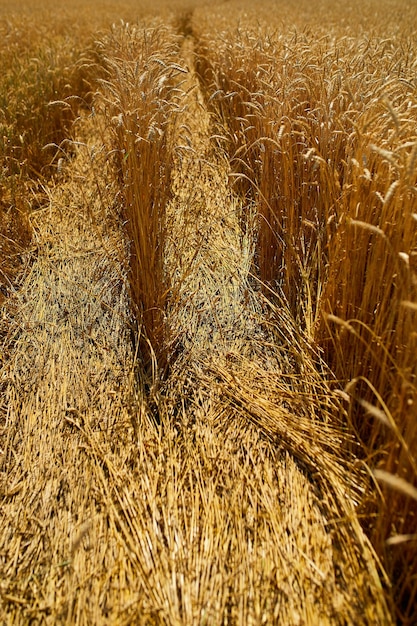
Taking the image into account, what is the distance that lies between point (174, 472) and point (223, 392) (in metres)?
0.31

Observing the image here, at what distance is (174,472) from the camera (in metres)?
1.27

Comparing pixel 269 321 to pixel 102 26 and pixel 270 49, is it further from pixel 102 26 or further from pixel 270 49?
pixel 102 26

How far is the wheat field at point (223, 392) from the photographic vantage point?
39.5 inches

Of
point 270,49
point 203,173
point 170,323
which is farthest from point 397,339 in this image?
point 270,49

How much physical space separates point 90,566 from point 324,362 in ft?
2.75

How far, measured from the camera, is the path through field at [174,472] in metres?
1.00

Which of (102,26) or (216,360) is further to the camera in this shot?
(102,26)

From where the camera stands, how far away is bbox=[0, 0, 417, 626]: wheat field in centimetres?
100

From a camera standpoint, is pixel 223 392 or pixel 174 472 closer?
pixel 174 472

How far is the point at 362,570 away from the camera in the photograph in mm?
1000

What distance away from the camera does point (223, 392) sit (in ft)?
4.87

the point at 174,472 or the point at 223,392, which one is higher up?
→ the point at 223,392

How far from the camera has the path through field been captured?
1005 mm

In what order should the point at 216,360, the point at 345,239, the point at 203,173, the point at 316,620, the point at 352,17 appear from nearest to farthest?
the point at 316,620 → the point at 345,239 → the point at 216,360 → the point at 203,173 → the point at 352,17
